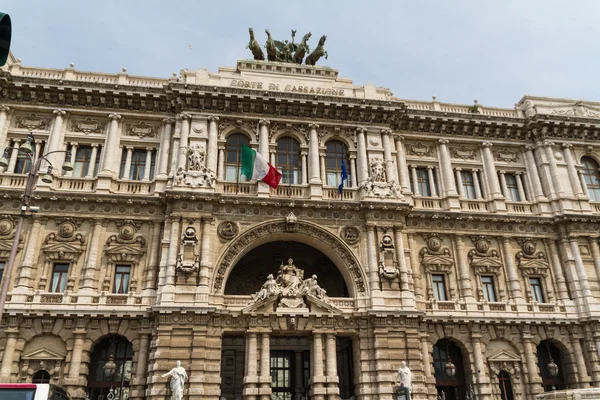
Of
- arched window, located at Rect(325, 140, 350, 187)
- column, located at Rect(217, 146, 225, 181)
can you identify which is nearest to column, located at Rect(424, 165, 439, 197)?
arched window, located at Rect(325, 140, 350, 187)

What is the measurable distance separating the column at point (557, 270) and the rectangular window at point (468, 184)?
5.18m

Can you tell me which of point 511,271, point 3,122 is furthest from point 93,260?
point 511,271

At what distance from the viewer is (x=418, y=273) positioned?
26625 millimetres

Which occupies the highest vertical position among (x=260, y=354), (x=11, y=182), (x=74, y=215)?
(x=11, y=182)

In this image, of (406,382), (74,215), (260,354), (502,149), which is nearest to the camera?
(406,382)

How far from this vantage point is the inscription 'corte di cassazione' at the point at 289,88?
1138 inches

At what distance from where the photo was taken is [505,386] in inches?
990

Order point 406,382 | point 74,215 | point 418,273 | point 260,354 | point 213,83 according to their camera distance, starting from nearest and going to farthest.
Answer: point 406,382
point 260,354
point 74,215
point 418,273
point 213,83

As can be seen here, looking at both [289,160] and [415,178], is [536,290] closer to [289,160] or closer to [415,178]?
[415,178]

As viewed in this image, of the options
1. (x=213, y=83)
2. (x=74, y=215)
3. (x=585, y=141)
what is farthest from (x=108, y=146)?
(x=585, y=141)

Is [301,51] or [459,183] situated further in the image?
[301,51]

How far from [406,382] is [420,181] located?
1301 cm

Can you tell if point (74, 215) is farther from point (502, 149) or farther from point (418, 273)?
point (502, 149)

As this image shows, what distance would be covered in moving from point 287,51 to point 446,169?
13.3 meters
